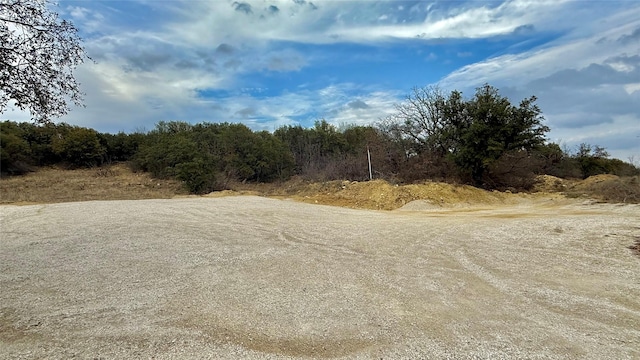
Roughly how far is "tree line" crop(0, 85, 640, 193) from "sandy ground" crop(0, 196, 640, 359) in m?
2.82

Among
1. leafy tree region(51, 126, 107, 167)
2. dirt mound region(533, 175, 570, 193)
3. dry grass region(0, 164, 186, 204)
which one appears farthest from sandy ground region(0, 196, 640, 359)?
leafy tree region(51, 126, 107, 167)

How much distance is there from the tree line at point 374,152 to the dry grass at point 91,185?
54.3 inches

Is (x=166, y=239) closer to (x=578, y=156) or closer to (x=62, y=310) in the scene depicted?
(x=62, y=310)

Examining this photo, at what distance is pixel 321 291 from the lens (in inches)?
238

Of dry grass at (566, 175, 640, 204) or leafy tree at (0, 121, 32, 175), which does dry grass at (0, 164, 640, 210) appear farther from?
leafy tree at (0, 121, 32, 175)

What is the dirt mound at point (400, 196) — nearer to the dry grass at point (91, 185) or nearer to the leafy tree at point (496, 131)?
the leafy tree at point (496, 131)

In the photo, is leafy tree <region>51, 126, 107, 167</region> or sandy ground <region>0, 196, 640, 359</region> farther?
leafy tree <region>51, 126, 107, 167</region>

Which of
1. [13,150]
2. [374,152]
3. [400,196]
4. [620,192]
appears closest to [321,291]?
[400,196]

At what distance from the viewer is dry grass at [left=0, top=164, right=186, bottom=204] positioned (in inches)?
1048

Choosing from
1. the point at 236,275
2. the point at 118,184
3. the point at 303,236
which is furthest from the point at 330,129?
the point at 236,275

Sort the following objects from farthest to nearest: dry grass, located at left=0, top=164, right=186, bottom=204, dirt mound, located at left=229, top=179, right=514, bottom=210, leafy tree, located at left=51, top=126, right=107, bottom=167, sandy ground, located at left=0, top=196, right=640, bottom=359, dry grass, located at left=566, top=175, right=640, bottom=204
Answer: leafy tree, located at left=51, top=126, right=107, bottom=167 → dry grass, located at left=0, top=164, right=186, bottom=204 → dirt mound, located at left=229, top=179, right=514, bottom=210 → dry grass, located at left=566, top=175, right=640, bottom=204 → sandy ground, located at left=0, top=196, right=640, bottom=359

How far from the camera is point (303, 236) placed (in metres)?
10.4

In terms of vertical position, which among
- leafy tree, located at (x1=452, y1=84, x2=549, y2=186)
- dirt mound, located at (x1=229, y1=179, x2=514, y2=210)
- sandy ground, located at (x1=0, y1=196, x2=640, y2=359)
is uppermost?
leafy tree, located at (x1=452, y1=84, x2=549, y2=186)

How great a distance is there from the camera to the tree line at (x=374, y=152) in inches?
867
